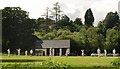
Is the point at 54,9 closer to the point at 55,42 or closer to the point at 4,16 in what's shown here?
the point at 55,42

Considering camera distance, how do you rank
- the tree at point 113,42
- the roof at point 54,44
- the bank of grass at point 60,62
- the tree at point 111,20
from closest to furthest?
the bank of grass at point 60,62 < the tree at point 113,42 < the roof at point 54,44 < the tree at point 111,20

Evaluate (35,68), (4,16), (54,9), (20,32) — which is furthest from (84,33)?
(35,68)

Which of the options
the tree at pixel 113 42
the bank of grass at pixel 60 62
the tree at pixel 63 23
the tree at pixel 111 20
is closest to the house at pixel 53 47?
the tree at pixel 113 42

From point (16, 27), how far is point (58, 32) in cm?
4983

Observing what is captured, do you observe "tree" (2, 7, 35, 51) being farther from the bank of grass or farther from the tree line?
the bank of grass

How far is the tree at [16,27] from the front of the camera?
5400 cm

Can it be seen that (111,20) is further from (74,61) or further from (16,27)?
(74,61)

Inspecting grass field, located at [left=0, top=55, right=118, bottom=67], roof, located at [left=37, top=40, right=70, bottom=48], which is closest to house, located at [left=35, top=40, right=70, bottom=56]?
roof, located at [left=37, top=40, right=70, bottom=48]

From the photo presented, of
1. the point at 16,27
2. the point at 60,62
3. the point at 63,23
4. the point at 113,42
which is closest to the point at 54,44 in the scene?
the point at 113,42

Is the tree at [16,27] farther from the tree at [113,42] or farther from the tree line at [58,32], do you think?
the tree at [113,42]

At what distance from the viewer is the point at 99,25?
4690 inches

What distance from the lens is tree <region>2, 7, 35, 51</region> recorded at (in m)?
54.0

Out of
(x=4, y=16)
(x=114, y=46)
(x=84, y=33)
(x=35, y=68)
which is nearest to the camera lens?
(x=35, y=68)

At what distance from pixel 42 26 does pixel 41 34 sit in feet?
56.8
